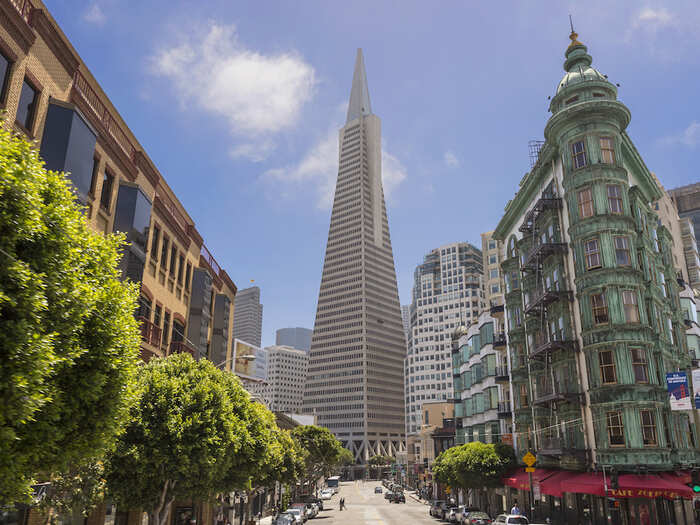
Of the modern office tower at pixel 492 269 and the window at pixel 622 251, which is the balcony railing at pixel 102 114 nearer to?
the window at pixel 622 251

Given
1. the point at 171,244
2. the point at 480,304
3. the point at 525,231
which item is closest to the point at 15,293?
the point at 171,244

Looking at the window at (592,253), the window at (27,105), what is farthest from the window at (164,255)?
the window at (592,253)

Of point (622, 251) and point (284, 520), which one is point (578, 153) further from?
point (284, 520)

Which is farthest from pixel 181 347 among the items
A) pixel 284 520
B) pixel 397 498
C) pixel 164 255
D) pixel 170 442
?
pixel 397 498

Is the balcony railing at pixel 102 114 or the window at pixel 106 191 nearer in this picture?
the balcony railing at pixel 102 114

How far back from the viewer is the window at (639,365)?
3291 cm

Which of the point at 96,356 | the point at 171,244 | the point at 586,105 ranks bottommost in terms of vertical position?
the point at 96,356

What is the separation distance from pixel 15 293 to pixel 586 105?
37435mm

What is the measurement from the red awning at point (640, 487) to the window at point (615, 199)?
54.7 ft

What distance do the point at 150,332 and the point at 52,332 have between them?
1999 centimetres

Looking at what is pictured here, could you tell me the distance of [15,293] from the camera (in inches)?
353

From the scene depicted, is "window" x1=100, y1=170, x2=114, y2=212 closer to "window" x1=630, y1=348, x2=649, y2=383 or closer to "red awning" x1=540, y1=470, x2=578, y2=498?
"window" x1=630, y1=348, x2=649, y2=383

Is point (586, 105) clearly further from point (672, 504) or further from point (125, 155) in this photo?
point (125, 155)

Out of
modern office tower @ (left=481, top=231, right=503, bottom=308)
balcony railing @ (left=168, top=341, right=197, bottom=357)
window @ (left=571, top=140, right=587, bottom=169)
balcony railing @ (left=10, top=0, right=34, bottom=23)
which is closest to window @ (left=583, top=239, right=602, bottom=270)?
window @ (left=571, top=140, right=587, bottom=169)
